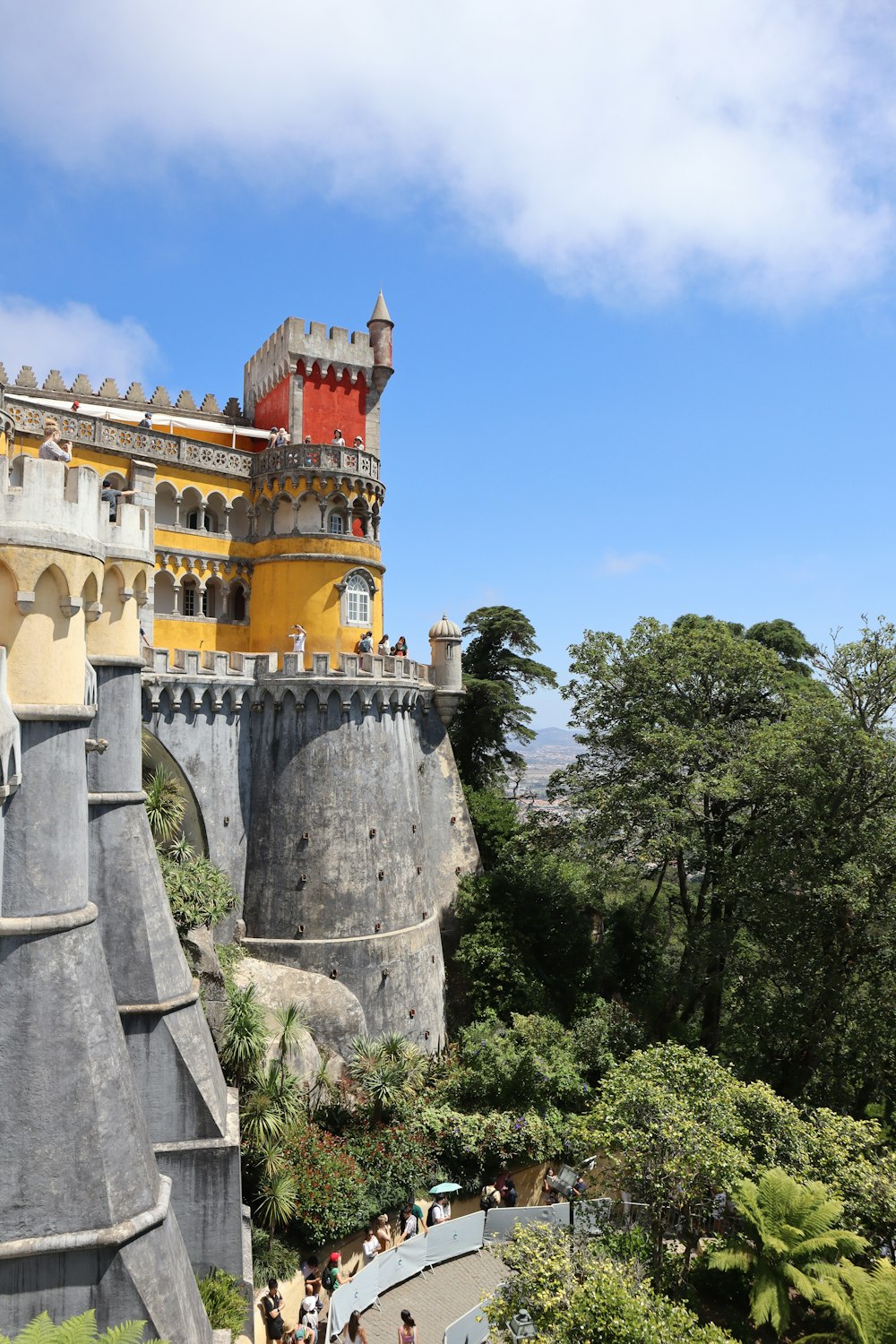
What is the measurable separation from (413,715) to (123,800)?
61.3 ft

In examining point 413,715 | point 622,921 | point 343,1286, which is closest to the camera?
point 343,1286

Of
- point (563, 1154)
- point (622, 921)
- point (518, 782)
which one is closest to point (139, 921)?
point (563, 1154)

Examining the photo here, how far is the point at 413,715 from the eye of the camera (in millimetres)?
33000

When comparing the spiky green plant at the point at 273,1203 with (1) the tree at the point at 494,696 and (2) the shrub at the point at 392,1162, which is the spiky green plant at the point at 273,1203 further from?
(1) the tree at the point at 494,696

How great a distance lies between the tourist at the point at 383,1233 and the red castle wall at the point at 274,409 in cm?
2542

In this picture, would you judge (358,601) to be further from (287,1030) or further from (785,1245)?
(785,1245)

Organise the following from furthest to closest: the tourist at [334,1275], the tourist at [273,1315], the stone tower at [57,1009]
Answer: the tourist at [334,1275]
the tourist at [273,1315]
the stone tower at [57,1009]

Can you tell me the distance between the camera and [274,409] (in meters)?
33.5

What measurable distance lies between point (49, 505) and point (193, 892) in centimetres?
1294

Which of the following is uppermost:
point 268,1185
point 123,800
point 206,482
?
point 206,482

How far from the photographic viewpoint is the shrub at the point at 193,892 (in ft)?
67.9

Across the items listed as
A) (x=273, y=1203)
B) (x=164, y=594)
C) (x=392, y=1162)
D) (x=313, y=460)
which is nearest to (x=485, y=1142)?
(x=392, y=1162)

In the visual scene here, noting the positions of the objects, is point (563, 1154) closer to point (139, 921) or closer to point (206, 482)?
point (139, 921)

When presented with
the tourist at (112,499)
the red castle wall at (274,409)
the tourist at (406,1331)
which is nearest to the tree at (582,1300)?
the tourist at (406,1331)
